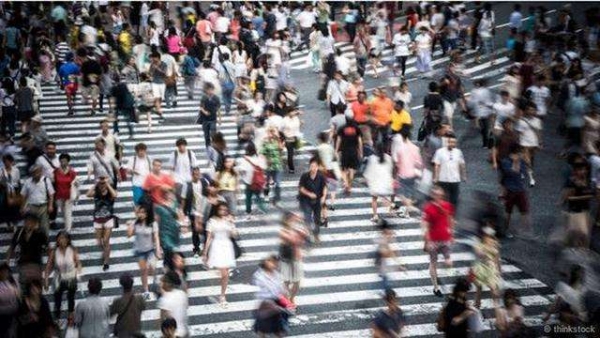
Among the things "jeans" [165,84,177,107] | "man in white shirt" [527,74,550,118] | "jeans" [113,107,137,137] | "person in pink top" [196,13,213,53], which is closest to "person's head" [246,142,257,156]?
"jeans" [113,107,137,137]

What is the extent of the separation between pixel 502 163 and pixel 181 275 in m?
6.48

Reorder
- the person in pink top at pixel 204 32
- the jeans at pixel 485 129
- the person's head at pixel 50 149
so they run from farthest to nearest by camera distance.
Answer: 1. the person in pink top at pixel 204 32
2. the jeans at pixel 485 129
3. the person's head at pixel 50 149

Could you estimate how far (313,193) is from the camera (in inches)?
573

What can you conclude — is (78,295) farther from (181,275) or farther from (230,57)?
(230,57)

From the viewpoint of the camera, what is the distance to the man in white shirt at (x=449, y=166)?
14758mm

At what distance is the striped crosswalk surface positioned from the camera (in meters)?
12.2

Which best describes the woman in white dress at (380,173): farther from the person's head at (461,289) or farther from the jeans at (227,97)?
the jeans at (227,97)

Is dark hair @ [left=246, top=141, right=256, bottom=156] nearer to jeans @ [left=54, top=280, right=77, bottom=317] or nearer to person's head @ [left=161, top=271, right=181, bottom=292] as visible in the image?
jeans @ [left=54, top=280, right=77, bottom=317]

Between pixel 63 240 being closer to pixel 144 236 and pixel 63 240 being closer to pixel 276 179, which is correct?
pixel 144 236

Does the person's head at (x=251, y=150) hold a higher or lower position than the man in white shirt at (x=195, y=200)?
higher

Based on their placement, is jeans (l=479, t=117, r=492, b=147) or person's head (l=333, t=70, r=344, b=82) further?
person's head (l=333, t=70, r=344, b=82)

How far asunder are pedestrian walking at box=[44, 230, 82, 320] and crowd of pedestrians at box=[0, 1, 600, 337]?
0.03m

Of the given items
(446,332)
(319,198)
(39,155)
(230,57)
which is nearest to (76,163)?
(39,155)

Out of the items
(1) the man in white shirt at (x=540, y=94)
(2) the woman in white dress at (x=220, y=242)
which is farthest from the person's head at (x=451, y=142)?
(1) the man in white shirt at (x=540, y=94)
